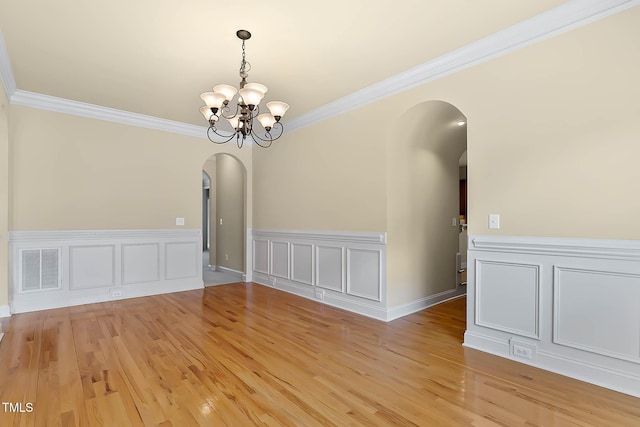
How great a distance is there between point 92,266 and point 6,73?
2.59 meters

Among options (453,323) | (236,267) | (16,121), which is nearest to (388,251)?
(453,323)

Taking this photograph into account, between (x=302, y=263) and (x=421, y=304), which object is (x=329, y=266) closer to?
(x=302, y=263)

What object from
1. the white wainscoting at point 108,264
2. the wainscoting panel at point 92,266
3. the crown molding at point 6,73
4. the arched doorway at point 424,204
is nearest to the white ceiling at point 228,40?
the crown molding at point 6,73

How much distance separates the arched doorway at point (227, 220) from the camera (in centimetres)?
674

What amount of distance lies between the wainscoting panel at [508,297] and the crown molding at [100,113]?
4897mm

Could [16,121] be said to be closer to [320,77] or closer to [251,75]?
[251,75]

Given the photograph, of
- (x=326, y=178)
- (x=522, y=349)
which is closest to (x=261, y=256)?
(x=326, y=178)

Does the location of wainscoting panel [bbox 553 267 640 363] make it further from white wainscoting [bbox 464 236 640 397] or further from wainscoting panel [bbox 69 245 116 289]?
wainscoting panel [bbox 69 245 116 289]

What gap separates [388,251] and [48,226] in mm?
4552

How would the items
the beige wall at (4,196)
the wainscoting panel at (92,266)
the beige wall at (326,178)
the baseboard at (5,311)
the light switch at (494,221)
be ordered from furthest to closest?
1. the wainscoting panel at (92,266)
2. the beige wall at (326,178)
3. the baseboard at (5,311)
4. the beige wall at (4,196)
5. the light switch at (494,221)

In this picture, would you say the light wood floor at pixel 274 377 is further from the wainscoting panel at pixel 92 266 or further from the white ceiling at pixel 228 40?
the white ceiling at pixel 228 40

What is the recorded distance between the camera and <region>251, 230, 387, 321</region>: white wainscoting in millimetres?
4090

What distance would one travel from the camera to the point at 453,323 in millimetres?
3855

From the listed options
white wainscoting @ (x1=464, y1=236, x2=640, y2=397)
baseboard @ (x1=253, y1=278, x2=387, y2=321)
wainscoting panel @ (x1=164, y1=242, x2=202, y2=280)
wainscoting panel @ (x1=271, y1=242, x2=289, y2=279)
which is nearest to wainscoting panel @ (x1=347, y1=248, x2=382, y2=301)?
baseboard @ (x1=253, y1=278, x2=387, y2=321)
